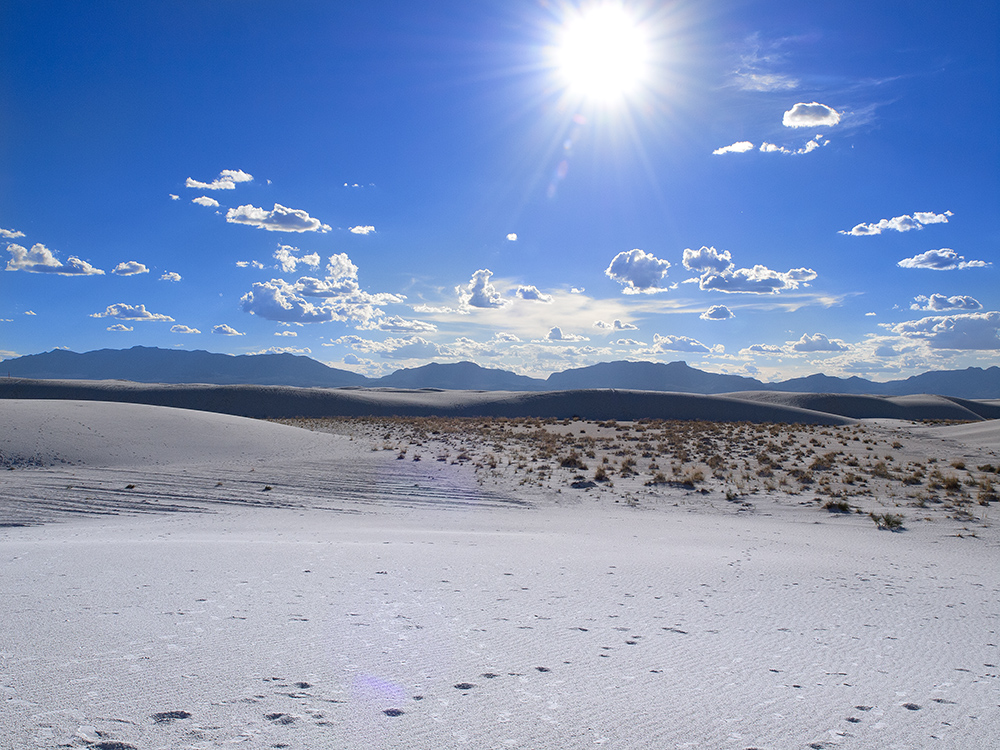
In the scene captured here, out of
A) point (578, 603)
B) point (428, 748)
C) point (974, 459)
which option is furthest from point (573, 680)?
point (974, 459)

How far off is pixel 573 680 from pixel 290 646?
5.93 ft

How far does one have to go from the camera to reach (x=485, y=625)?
169 inches

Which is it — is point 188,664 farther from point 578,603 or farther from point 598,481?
point 598,481

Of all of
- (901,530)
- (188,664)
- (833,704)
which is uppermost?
(188,664)

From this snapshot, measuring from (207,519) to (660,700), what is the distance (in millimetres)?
9533

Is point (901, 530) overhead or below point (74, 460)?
below

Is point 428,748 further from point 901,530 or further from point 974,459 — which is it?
point 974,459

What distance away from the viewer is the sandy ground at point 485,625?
8.98 feet

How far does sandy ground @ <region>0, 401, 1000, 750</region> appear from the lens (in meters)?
2.74

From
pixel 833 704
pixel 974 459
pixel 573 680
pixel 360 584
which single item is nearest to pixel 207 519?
pixel 360 584

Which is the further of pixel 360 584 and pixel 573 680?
pixel 360 584

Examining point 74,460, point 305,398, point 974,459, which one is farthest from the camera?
point 305,398

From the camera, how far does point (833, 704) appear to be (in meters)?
3.12

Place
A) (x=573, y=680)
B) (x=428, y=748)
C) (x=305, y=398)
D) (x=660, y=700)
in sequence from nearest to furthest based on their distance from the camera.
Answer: (x=428, y=748) → (x=660, y=700) → (x=573, y=680) → (x=305, y=398)
